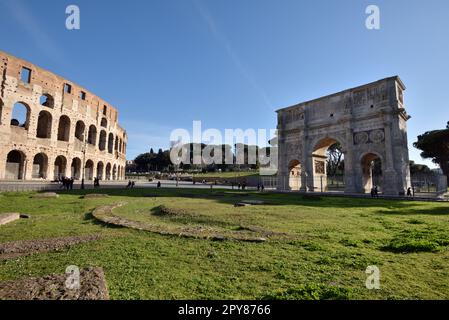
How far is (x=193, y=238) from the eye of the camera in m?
6.20

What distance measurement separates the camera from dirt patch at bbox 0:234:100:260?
4.91 m

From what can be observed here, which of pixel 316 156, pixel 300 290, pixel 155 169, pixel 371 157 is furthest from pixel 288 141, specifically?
pixel 155 169

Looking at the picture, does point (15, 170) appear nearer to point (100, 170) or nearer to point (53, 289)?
point (100, 170)

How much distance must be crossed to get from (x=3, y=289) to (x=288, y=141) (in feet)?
108

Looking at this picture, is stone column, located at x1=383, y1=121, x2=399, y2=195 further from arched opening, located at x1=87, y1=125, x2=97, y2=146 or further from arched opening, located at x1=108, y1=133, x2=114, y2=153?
arched opening, located at x1=108, y1=133, x2=114, y2=153

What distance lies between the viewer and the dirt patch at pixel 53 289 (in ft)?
9.50

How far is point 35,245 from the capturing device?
537 centimetres

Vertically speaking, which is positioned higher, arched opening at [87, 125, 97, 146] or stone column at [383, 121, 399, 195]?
arched opening at [87, 125, 97, 146]

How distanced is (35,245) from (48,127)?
108ft

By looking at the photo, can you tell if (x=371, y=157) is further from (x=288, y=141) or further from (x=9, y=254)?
(x=9, y=254)

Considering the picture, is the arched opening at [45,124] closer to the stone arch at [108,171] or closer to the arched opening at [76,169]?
the arched opening at [76,169]

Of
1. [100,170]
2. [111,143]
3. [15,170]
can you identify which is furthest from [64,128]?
[111,143]

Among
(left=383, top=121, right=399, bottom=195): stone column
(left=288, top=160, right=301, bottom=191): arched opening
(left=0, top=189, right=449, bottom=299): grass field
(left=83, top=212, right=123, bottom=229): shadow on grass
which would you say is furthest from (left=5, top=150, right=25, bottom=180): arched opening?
(left=383, top=121, right=399, bottom=195): stone column

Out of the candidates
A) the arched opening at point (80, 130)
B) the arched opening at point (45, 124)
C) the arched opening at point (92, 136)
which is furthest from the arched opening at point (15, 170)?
the arched opening at point (92, 136)
